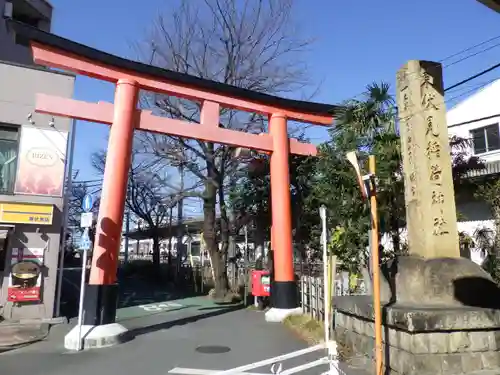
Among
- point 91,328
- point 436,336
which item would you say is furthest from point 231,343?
point 436,336

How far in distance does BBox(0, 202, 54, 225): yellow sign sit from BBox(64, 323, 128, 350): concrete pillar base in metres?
3.65

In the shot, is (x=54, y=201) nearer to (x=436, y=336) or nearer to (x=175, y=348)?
(x=175, y=348)

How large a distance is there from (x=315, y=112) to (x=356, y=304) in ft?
28.2

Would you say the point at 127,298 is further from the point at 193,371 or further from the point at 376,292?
the point at 376,292

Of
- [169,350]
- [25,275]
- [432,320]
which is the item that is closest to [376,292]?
[432,320]

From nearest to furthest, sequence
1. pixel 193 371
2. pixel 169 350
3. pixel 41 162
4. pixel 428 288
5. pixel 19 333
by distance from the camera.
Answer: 1. pixel 428 288
2. pixel 193 371
3. pixel 169 350
4. pixel 19 333
5. pixel 41 162

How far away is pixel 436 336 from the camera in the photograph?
573 centimetres

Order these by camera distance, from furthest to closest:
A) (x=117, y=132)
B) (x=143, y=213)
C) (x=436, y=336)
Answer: (x=143, y=213) < (x=117, y=132) < (x=436, y=336)

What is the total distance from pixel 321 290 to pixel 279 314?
182cm

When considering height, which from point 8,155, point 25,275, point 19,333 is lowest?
point 19,333

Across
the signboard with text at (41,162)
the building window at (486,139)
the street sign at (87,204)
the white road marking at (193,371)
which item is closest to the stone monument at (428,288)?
the white road marking at (193,371)

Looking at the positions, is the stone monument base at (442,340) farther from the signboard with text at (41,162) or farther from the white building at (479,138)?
the signboard with text at (41,162)

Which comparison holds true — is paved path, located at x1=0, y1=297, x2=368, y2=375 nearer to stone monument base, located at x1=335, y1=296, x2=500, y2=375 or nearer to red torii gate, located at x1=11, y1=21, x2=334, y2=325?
red torii gate, located at x1=11, y1=21, x2=334, y2=325

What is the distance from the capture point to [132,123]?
11203 mm
